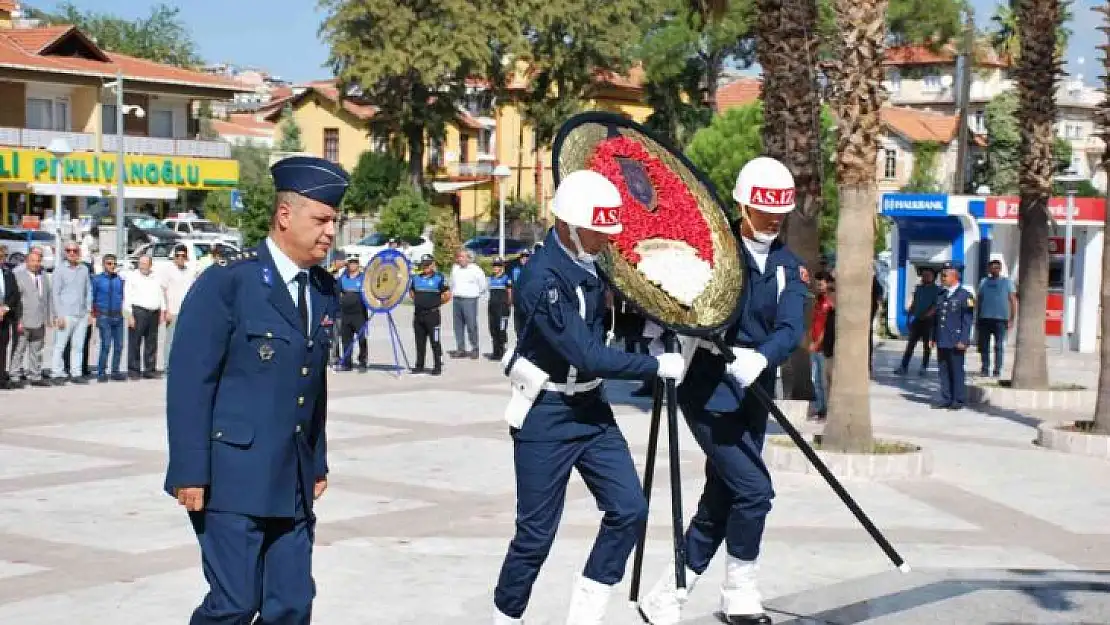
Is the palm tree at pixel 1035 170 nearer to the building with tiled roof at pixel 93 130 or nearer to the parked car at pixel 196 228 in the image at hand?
the parked car at pixel 196 228

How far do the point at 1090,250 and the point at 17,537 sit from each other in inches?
858

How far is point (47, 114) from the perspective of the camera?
186ft

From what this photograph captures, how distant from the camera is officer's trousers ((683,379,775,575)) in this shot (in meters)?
6.80

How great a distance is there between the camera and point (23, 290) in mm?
18484

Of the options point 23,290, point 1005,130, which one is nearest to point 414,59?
point 1005,130

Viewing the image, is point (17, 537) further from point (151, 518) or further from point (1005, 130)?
point (1005, 130)

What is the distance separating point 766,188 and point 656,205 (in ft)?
1.66

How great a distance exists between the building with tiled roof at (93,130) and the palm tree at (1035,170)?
121ft

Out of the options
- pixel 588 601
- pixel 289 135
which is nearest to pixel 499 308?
pixel 588 601

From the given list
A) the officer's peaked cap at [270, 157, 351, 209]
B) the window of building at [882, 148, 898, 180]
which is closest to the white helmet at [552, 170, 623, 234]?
the officer's peaked cap at [270, 157, 351, 209]

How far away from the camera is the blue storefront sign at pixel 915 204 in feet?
92.4

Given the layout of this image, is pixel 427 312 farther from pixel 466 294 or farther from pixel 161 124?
pixel 161 124

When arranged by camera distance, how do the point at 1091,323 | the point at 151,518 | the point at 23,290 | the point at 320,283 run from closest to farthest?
the point at 320,283 → the point at 151,518 → the point at 23,290 → the point at 1091,323

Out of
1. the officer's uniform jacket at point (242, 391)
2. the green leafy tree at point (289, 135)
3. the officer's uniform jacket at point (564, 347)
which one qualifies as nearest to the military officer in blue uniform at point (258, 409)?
the officer's uniform jacket at point (242, 391)
